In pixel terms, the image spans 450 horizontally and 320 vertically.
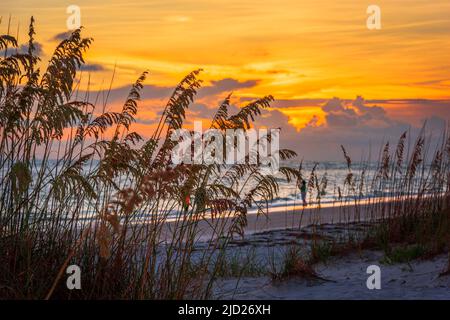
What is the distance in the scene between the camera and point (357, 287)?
23.6 ft

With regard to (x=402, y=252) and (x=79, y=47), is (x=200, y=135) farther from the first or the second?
(x=402, y=252)

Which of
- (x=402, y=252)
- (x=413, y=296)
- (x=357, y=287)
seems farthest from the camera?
(x=402, y=252)

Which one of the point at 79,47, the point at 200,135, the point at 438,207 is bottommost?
the point at 438,207

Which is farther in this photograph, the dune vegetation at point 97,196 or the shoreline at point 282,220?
the shoreline at point 282,220

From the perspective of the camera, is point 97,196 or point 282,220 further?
point 282,220

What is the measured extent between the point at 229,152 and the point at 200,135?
29 centimetres

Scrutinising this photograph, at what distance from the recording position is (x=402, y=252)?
844cm

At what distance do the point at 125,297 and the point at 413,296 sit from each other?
3140mm

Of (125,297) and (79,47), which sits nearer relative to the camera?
(125,297)

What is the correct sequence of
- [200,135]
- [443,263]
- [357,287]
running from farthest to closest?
[443,263] → [357,287] → [200,135]

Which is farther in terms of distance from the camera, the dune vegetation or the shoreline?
the shoreline

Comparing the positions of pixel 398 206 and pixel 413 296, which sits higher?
pixel 398 206
